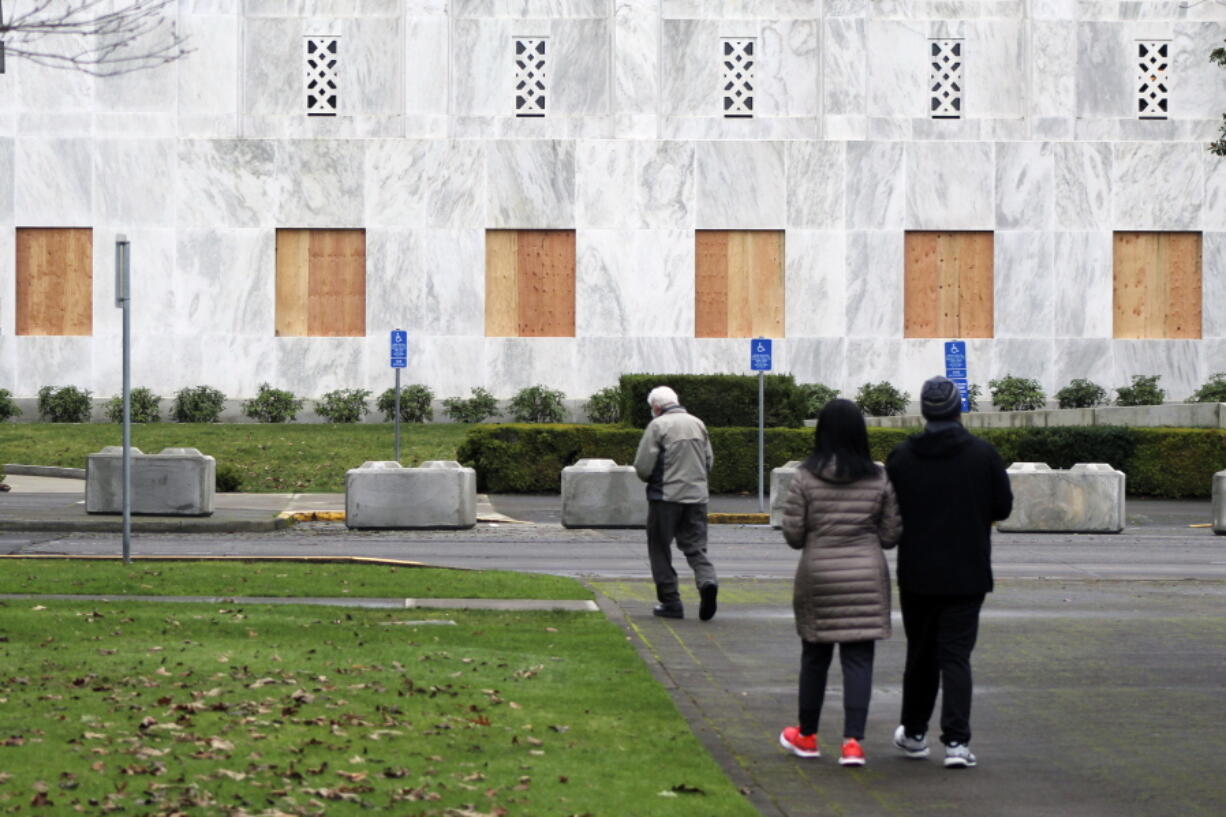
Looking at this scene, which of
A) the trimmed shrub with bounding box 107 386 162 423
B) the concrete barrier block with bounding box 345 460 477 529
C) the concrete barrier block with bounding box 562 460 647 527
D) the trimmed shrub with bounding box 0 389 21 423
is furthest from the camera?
the trimmed shrub with bounding box 0 389 21 423

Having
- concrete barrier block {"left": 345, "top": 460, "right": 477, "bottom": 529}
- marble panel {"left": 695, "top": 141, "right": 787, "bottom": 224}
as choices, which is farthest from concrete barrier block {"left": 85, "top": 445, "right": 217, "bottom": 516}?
marble panel {"left": 695, "top": 141, "right": 787, "bottom": 224}

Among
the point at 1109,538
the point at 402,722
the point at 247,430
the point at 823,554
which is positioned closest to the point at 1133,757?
the point at 823,554

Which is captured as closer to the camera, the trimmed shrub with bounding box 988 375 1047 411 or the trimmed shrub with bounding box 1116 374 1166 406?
the trimmed shrub with bounding box 1116 374 1166 406

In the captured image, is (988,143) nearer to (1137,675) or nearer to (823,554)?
(1137,675)

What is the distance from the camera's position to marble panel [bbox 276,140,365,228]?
42406mm

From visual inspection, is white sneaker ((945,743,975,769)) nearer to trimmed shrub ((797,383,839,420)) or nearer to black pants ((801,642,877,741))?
black pants ((801,642,877,741))

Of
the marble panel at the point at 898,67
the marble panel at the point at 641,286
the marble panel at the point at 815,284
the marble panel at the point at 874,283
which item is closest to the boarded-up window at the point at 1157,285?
the marble panel at the point at 874,283

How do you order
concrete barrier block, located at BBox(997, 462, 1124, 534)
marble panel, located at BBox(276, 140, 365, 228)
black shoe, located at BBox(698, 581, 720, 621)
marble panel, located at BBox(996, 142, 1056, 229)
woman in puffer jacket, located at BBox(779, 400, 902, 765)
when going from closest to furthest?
1. woman in puffer jacket, located at BBox(779, 400, 902, 765)
2. black shoe, located at BBox(698, 581, 720, 621)
3. concrete barrier block, located at BBox(997, 462, 1124, 534)
4. marble panel, located at BBox(276, 140, 365, 228)
5. marble panel, located at BBox(996, 142, 1056, 229)

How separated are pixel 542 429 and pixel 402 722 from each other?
22455 millimetres

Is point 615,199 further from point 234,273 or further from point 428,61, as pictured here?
point 234,273

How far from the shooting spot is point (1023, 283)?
141 feet

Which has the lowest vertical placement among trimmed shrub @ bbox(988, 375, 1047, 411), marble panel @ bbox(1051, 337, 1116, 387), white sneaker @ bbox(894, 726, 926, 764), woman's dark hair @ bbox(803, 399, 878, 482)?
white sneaker @ bbox(894, 726, 926, 764)

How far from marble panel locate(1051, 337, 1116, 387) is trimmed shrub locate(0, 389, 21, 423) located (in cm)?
2392

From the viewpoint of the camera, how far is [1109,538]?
24125 millimetres
